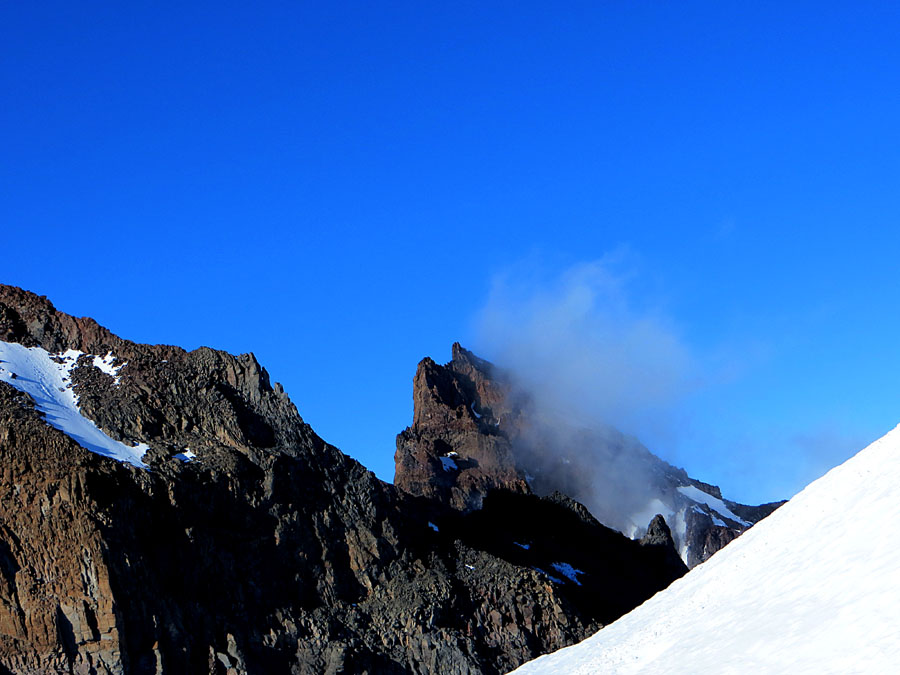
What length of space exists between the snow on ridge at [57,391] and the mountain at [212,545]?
0.72 ft

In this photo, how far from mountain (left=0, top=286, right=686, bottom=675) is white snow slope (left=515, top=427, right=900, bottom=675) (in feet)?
167

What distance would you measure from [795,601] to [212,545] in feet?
235

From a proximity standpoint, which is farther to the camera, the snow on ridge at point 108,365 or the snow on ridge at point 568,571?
the snow on ridge at point 568,571

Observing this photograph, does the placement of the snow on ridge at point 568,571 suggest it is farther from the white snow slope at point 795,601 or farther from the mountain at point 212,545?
the white snow slope at point 795,601

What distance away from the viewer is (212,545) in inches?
3725

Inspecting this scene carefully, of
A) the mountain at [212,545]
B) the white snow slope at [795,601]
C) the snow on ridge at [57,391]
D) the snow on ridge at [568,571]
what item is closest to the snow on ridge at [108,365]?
the mountain at [212,545]

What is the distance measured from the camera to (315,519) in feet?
342

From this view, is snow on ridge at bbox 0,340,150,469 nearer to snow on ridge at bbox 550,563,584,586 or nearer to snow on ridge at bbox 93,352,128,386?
snow on ridge at bbox 93,352,128,386

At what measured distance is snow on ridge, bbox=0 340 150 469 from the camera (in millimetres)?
96625

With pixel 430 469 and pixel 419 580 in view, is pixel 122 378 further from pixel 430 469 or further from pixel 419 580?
pixel 430 469

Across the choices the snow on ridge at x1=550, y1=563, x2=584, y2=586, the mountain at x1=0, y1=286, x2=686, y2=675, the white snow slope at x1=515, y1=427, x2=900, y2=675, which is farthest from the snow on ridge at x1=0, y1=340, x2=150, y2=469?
the white snow slope at x1=515, y1=427, x2=900, y2=675

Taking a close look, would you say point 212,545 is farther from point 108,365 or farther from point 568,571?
point 568,571

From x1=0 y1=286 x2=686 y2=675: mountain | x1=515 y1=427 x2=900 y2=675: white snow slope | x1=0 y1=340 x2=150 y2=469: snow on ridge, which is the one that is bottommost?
x1=515 y1=427 x2=900 y2=675: white snow slope

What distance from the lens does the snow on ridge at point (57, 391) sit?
96625mm
